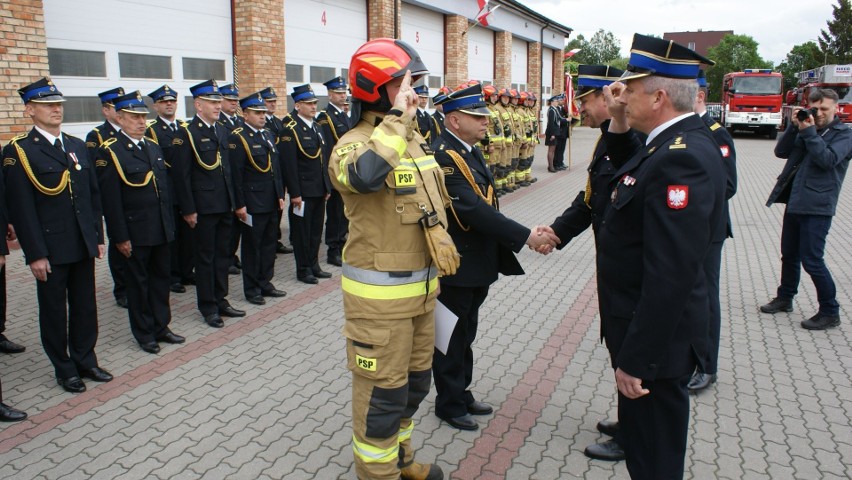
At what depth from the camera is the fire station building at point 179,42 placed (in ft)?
25.3

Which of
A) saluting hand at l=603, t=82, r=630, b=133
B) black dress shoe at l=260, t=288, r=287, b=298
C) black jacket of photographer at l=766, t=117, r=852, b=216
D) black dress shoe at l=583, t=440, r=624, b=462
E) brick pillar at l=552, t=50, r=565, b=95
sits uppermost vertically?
brick pillar at l=552, t=50, r=565, b=95

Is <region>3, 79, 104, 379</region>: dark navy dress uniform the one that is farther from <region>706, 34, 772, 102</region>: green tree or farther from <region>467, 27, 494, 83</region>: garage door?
<region>706, 34, 772, 102</region>: green tree

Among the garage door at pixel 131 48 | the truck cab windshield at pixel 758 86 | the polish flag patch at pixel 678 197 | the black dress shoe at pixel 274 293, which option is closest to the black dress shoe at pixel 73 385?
the black dress shoe at pixel 274 293

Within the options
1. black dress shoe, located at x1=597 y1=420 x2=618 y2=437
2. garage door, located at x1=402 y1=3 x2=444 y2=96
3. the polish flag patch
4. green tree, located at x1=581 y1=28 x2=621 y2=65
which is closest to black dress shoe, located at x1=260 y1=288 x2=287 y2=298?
black dress shoe, located at x1=597 y1=420 x2=618 y2=437

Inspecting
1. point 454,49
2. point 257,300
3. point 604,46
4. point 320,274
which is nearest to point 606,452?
point 257,300

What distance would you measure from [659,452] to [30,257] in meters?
4.12

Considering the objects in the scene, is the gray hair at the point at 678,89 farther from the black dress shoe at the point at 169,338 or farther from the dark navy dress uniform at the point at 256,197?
the dark navy dress uniform at the point at 256,197

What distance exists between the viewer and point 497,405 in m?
4.32

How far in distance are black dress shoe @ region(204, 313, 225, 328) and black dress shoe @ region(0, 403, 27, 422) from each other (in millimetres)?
1886

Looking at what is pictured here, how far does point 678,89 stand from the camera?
101 inches

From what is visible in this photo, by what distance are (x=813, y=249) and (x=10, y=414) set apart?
21.1 ft

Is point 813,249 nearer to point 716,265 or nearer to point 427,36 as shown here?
point 716,265

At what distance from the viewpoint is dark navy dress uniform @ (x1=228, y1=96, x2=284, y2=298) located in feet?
21.5

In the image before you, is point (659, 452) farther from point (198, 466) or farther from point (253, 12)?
point (253, 12)
